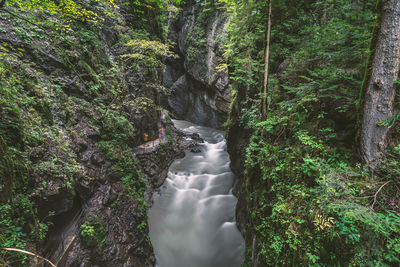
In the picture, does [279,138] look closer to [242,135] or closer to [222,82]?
[242,135]

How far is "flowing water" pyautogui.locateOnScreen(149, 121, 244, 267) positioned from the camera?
6230 mm

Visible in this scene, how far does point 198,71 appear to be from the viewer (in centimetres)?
1781

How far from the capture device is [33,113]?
3.73 metres

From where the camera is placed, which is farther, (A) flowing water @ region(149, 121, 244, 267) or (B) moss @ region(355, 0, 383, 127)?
(A) flowing water @ region(149, 121, 244, 267)

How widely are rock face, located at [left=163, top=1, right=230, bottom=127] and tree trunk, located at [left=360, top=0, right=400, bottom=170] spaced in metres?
10.4

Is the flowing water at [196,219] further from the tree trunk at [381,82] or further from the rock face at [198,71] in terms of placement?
the rock face at [198,71]

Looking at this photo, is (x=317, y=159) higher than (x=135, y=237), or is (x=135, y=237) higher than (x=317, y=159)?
(x=317, y=159)

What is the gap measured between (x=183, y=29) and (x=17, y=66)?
18.8 meters

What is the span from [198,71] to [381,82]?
53.1 ft

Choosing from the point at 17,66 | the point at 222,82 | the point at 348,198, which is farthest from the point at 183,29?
the point at 348,198

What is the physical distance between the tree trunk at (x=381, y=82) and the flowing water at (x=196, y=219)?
5.21 metres

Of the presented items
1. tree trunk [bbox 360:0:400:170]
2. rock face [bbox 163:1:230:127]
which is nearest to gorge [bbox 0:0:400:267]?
tree trunk [bbox 360:0:400:170]

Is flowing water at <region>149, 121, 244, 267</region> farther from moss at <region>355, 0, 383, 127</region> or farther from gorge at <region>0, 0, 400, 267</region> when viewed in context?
moss at <region>355, 0, 383, 127</region>

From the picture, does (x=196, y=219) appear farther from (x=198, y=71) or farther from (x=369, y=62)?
(x=198, y=71)
